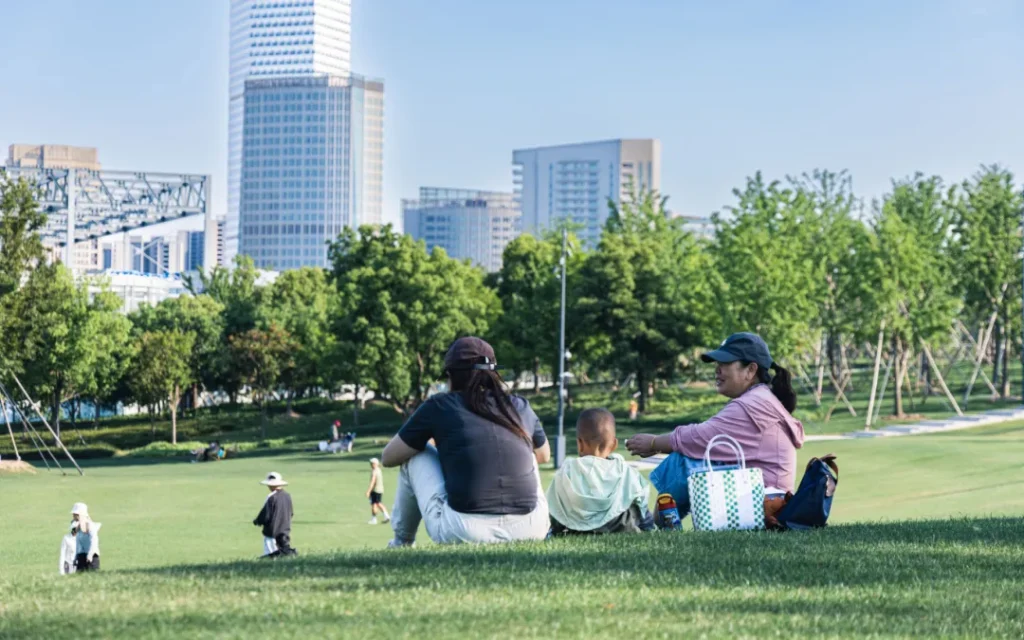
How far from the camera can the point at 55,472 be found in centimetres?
4534

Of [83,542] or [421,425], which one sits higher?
[421,425]

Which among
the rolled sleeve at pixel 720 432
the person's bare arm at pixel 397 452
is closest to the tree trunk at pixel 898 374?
the rolled sleeve at pixel 720 432

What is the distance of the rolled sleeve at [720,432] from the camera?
924 cm

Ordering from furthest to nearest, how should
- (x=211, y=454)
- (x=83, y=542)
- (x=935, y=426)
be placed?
1. (x=211, y=454)
2. (x=935, y=426)
3. (x=83, y=542)

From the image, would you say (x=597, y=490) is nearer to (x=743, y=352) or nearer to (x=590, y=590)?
(x=743, y=352)

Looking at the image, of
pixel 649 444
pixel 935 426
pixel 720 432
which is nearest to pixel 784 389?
pixel 720 432

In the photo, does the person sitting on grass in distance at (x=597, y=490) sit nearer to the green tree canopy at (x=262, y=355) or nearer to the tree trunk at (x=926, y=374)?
the tree trunk at (x=926, y=374)

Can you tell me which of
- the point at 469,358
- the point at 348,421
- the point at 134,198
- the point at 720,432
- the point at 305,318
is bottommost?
the point at 348,421

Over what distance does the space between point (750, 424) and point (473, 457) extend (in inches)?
80.9

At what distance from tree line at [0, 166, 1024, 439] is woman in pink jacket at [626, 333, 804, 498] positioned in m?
39.0

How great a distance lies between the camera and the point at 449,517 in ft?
28.9

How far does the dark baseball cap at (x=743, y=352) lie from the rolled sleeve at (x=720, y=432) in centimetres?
33

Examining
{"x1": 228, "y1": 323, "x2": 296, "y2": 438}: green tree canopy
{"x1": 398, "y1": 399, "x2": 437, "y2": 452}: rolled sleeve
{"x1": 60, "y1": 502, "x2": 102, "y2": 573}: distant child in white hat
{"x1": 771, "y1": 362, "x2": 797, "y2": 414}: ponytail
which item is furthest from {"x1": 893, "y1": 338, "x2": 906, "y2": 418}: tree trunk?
{"x1": 398, "y1": 399, "x2": 437, "y2": 452}: rolled sleeve

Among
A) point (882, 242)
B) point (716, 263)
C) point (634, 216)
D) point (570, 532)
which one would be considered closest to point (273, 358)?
point (634, 216)
